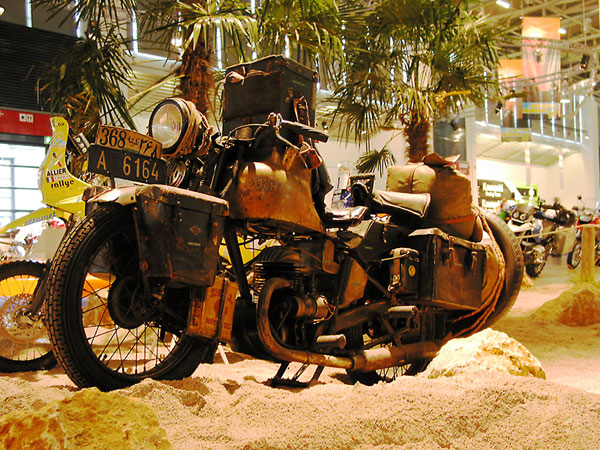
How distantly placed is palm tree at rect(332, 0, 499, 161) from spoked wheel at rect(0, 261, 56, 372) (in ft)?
13.4

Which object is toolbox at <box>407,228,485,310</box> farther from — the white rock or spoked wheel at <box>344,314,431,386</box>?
the white rock

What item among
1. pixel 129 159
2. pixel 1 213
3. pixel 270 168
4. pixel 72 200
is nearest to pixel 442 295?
pixel 270 168

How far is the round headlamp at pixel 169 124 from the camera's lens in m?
2.51

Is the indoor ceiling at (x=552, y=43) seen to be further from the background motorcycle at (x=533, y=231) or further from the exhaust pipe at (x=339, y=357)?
the exhaust pipe at (x=339, y=357)

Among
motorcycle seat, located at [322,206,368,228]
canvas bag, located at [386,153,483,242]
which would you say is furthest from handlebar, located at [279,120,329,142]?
canvas bag, located at [386,153,483,242]

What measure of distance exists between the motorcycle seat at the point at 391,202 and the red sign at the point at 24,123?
5.61m

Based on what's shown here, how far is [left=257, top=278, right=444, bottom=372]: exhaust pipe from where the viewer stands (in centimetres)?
257

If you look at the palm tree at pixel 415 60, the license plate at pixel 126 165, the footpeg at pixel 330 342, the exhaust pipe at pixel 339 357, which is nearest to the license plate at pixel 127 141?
the license plate at pixel 126 165

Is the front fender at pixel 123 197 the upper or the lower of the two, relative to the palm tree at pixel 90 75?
lower

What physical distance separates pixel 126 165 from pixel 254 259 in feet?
2.70

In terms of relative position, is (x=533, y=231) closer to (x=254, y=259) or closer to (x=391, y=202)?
(x=391, y=202)

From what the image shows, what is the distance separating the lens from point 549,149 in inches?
793

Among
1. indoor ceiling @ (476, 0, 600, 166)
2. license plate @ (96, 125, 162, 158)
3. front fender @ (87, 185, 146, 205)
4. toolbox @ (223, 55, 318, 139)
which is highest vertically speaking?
indoor ceiling @ (476, 0, 600, 166)

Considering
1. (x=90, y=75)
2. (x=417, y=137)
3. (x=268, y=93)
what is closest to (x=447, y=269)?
(x=268, y=93)
